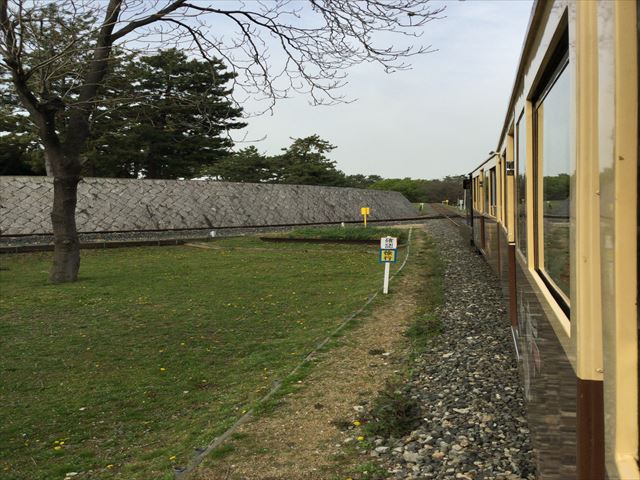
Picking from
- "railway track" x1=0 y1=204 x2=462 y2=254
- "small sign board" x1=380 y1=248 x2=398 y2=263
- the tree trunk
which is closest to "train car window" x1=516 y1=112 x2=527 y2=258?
"small sign board" x1=380 y1=248 x2=398 y2=263

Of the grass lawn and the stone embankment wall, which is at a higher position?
the stone embankment wall

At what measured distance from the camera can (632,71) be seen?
42.0 inches

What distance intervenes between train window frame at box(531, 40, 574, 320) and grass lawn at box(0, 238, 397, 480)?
2478 millimetres

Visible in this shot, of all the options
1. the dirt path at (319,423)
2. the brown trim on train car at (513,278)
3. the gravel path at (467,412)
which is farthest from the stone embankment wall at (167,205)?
the brown trim on train car at (513,278)

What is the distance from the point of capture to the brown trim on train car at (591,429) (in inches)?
47.7

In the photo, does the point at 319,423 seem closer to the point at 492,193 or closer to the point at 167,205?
the point at 492,193

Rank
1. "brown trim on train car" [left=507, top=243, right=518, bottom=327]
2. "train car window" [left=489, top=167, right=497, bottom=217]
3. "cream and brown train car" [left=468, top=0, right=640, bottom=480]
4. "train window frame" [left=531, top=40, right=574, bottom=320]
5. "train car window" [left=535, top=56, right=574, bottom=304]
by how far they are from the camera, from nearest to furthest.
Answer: "cream and brown train car" [left=468, top=0, right=640, bottom=480], "train car window" [left=535, top=56, right=574, bottom=304], "train window frame" [left=531, top=40, right=574, bottom=320], "brown trim on train car" [left=507, top=243, right=518, bottom=327], "train car window" [left=489, top=167, right=497, bottom=217]

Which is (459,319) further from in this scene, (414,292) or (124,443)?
(124,443)

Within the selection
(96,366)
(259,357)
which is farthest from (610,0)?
(96,366)

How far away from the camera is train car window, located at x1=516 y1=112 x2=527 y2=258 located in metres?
3.02

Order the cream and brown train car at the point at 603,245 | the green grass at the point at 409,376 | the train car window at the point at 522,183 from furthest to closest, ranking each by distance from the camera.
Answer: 1. the green grass at the point at 409,376
2. the train car window at the point at 522,183
3. the cream and brown train car at the point at 603,245

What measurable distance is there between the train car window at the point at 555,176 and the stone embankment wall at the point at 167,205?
64.4 feet

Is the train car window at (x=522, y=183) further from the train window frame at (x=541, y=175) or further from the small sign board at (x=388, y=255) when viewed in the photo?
the small sign board at (x=388, y=255)

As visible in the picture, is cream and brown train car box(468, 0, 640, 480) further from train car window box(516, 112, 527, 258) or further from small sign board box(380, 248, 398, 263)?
small sign board box(380, 248, 398, 263)
